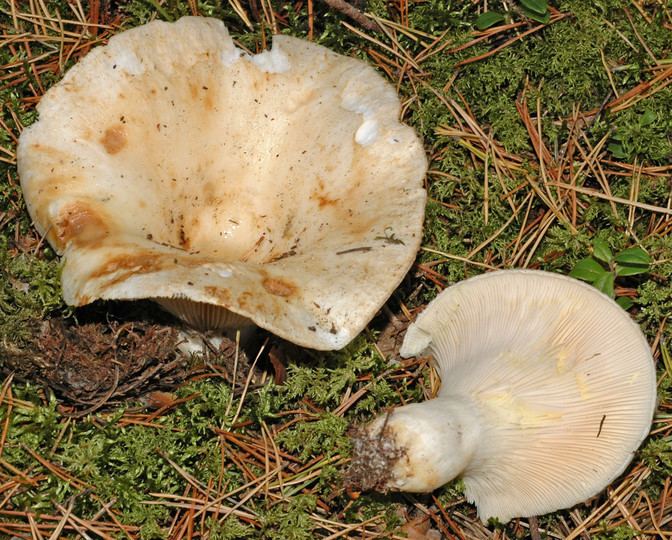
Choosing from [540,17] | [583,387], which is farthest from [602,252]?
[540,17]

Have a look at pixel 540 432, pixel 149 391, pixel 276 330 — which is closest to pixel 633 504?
pixel 540 432

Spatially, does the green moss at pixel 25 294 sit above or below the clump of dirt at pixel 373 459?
above

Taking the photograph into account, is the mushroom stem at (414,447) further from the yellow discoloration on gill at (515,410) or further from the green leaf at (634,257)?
the green leaf at (634,257)

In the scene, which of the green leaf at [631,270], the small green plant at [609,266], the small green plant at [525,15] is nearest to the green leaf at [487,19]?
the small green plant at [525,15]

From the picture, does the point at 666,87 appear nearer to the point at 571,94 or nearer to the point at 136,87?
the point at 571,94

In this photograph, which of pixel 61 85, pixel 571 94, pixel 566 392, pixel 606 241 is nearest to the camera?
pixel 566 392

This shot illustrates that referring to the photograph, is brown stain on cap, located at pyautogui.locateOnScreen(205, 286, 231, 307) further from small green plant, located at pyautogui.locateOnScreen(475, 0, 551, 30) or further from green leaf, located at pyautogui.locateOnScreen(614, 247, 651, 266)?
small green plant, located at pyautogui.locateOnScreen(475, 0, 551, 30)

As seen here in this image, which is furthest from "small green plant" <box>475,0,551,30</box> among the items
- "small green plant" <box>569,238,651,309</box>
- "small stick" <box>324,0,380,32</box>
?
"small green plant" <box>569,238,651,309</box>

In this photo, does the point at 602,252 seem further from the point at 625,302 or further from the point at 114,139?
the point at 114,139
